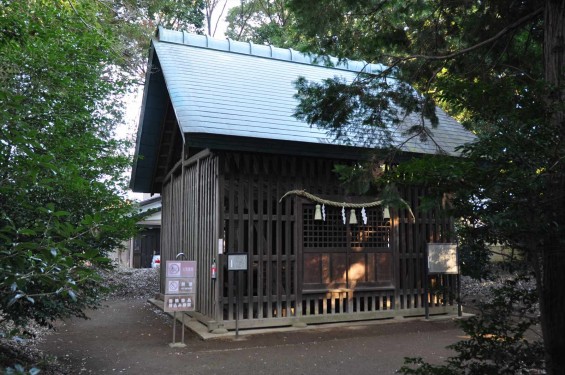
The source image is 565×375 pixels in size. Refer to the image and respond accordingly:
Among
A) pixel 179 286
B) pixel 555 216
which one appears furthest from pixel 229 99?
pixel 555 216

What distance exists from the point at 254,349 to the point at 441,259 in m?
4.89

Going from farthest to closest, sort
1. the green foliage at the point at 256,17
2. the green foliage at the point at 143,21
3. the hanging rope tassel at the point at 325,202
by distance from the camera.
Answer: the green foliage at the point at 256,17 < the green foliage at the point at 143,21 < the hanging rope tassel at the point at 325,202

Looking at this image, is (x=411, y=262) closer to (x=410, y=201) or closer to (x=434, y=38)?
(x=410, y=201)

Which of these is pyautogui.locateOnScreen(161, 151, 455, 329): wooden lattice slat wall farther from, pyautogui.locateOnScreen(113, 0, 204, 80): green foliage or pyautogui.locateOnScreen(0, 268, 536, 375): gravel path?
pyautogui.locateOnScreen(113, 0, 204, 80): green foliage

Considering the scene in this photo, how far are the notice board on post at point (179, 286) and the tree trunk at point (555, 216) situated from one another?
18.4ft

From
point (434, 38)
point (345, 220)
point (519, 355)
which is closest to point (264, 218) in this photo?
point (345, 220)

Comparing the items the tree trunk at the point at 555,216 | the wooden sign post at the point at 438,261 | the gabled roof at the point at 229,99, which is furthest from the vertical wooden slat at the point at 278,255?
the tree trunk at the point at 555,216

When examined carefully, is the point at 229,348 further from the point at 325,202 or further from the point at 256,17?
the point at 256,17

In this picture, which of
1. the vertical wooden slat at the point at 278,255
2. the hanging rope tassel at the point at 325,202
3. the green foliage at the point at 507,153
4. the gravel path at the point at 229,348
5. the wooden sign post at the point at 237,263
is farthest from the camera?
the hanging rope tassel at the point at 325,202

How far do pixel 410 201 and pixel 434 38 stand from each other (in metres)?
4.57

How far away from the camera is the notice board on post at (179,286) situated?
306 inches

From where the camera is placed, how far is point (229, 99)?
31.9ft

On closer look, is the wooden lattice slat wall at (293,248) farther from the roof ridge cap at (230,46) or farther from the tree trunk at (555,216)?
the tree trunk at (555,216)

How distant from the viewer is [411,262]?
1028 centimetres
